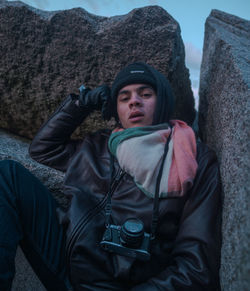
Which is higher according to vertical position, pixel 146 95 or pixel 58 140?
pixel 146 95

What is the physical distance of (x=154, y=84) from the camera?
209 centimetres

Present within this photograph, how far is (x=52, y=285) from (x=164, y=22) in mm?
2553

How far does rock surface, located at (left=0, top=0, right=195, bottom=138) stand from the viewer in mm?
2535

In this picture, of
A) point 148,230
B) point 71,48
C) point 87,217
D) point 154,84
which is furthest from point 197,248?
point 71,48

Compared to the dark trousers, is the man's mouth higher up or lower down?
higher up

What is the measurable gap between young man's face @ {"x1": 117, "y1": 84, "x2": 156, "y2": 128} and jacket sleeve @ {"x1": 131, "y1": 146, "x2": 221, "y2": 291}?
2.24ft

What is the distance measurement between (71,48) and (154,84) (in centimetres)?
109

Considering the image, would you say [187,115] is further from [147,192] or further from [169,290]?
[169,290]

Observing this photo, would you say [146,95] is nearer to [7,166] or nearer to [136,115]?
[136,115]

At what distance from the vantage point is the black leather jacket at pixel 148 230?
1.31m

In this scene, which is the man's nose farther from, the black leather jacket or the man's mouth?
the black leather jacket

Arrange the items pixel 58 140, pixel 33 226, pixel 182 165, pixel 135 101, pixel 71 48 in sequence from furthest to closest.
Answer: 1. pixel 71 48
2. pixel 58 140
3. pixel 135 101
4. pixel 33 226
5. pixel 182 165

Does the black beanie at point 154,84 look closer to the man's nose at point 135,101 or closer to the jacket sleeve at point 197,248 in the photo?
the man's nose at point 135,101

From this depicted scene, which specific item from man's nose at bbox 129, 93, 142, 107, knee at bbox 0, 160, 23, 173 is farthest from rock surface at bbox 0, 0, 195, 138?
knee at bbox 0, 160, 23, 173
